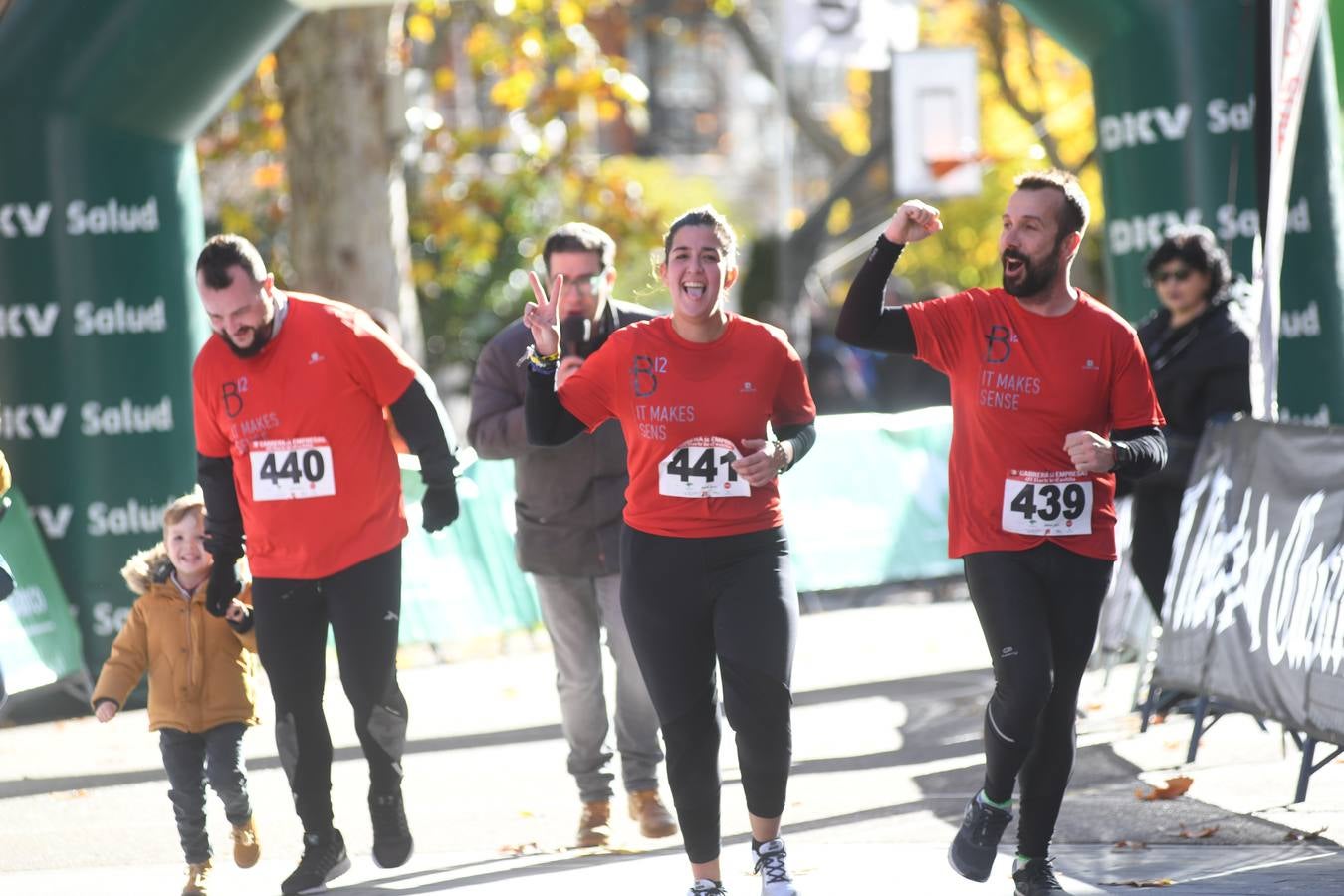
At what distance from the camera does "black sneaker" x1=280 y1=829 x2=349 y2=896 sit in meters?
6.01

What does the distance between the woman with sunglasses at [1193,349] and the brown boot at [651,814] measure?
2.62m

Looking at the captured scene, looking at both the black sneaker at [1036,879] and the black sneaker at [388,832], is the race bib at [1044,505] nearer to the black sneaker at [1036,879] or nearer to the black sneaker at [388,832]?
the black sneaker at [1036,879]

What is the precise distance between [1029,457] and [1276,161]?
3050mm

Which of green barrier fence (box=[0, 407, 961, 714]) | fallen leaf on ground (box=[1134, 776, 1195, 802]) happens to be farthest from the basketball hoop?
fallen leaf on ground (box=[1134, 776, 1195, 802])

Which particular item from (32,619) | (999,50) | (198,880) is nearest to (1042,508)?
(198,880)

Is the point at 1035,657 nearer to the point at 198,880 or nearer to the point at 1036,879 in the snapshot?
the point at 1036,879

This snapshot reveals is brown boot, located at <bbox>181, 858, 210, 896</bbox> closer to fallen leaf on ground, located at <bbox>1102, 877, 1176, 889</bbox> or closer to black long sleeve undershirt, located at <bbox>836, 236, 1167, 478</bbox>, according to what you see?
black long sleeve undershirt, located at <bbox>836, 236, 1167, 478</bbox>

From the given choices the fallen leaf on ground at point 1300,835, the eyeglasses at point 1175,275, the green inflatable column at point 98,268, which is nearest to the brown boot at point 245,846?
the fallen leaf on ground at point 1300,835

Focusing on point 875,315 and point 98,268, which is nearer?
point 875,315

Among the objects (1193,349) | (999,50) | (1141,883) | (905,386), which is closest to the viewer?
(1141,883)

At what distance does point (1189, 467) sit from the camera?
8.09 metres

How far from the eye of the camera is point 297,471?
19.2 ft

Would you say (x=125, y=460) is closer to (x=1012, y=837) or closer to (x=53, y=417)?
(x=53, y=417)

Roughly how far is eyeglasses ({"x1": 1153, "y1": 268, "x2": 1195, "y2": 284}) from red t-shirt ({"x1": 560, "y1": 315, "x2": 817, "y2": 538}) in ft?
10.0
